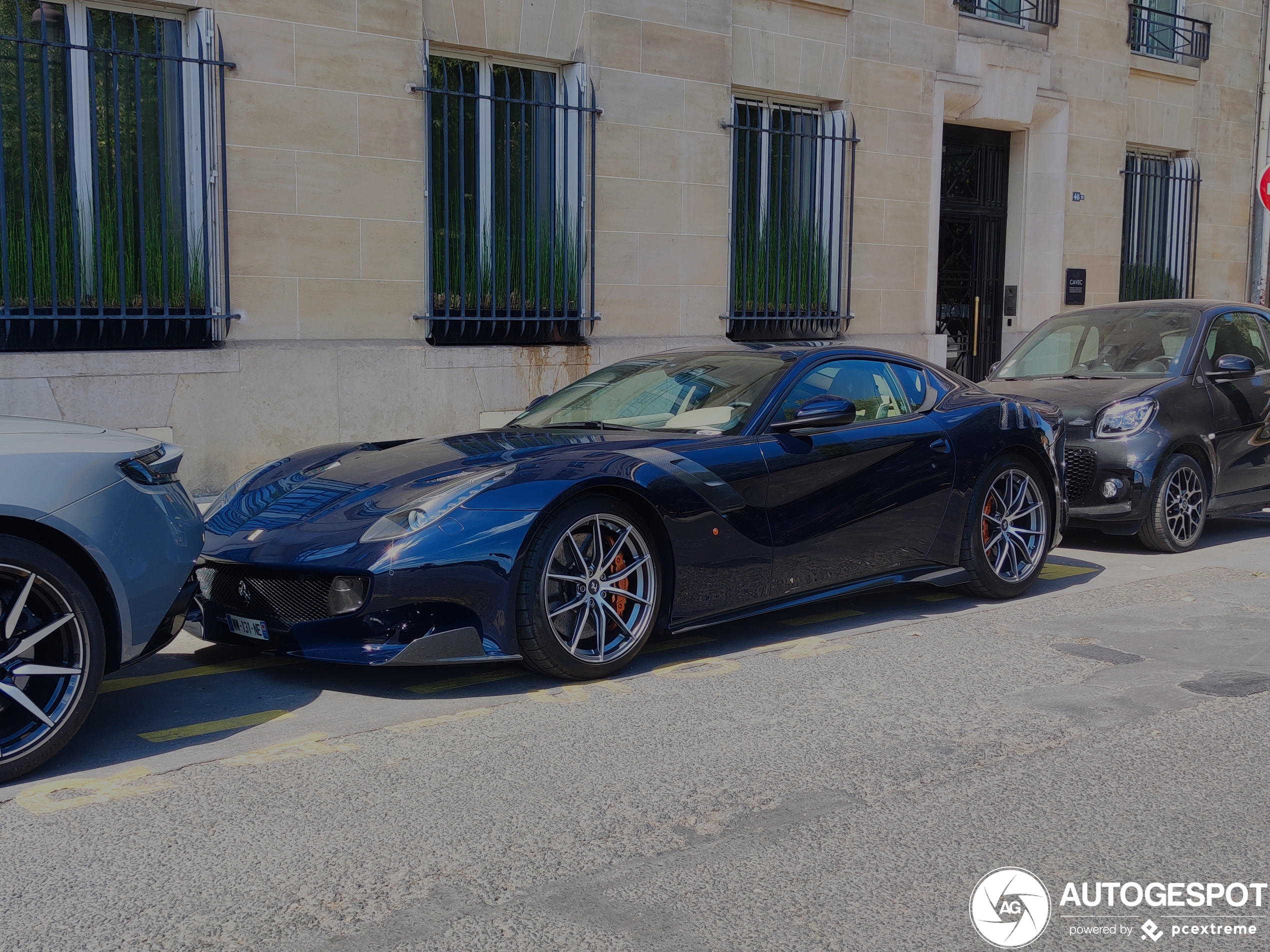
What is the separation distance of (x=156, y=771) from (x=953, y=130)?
1440 centimetres

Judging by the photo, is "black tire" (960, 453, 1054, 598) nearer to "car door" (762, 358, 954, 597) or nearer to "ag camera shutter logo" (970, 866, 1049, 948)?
"car door" (762, 358, 954, 597)

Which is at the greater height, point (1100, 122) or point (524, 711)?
point (1100, 122)

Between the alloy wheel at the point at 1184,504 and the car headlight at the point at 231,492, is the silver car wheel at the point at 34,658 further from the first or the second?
the alloy wheel at the point at 1184,504

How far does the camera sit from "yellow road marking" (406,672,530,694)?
17.0 feet

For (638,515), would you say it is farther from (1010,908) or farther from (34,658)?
(1010,908)

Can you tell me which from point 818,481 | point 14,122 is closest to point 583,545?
point 818,481

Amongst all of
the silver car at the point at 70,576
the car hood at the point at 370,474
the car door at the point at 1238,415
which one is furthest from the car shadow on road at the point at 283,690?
the car door at the point at 1238,415

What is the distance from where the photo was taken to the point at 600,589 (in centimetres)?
520

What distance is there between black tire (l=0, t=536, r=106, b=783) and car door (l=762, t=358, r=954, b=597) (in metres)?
2.82

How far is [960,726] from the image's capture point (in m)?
4.70

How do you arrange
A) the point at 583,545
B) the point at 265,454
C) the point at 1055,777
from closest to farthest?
the point at 1055,777 < the point at 583,545 < the point at 265,454

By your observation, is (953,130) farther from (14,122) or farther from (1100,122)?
(14,122)

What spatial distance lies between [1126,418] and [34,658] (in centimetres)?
686

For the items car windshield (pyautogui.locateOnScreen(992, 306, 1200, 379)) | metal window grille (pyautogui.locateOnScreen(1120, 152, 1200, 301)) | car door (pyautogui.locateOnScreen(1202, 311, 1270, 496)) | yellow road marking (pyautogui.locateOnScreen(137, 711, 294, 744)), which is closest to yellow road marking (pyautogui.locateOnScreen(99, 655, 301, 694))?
yellow road marking (pyautogui.locateOnScreen(137, 711, 294, 744))
